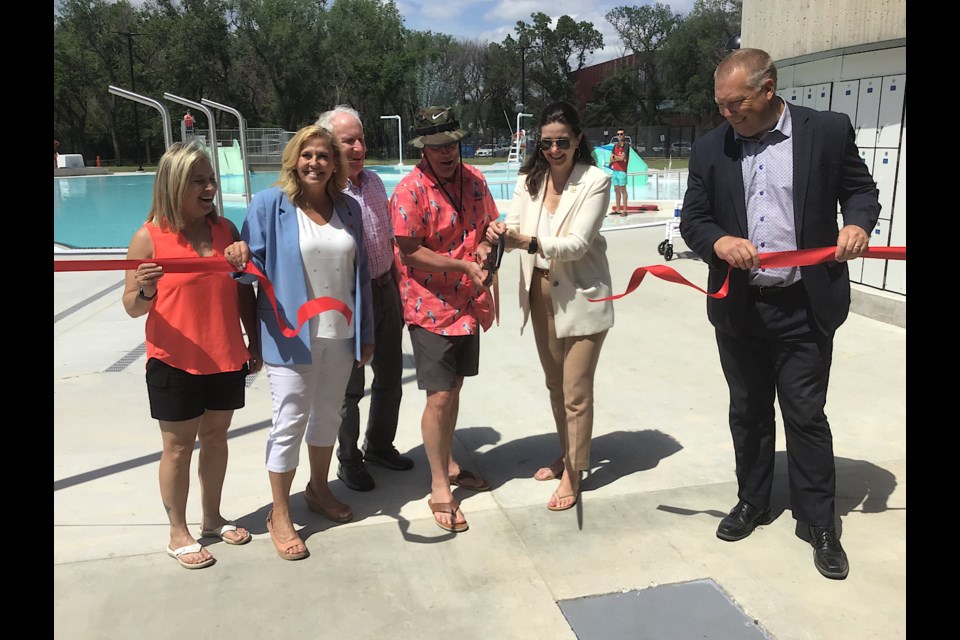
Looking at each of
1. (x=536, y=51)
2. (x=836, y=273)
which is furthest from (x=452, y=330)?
(x=536, y=51)

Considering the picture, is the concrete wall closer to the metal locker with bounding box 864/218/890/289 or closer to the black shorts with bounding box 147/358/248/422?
the metal locker with bounding box 864/218/890/289

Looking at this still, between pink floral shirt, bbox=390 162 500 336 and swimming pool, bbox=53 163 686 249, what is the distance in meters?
11.9

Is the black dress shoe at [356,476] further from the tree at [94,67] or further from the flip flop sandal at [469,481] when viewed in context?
the tree at [94,67]

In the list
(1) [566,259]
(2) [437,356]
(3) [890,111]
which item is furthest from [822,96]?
(2) [437,356]

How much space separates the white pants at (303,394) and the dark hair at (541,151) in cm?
120

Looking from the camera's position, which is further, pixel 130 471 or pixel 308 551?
pixel 130 471

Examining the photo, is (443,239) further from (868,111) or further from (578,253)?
(868,111)

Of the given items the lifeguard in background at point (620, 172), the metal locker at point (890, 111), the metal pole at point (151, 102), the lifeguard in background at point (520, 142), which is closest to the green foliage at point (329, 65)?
the lifeguard in background at point (520, 142)

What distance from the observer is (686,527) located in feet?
11.3

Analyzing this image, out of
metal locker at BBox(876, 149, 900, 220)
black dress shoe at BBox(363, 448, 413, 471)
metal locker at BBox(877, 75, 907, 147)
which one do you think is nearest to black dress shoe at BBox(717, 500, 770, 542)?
black dress shoe at BBox(363, 448, 413, 471)

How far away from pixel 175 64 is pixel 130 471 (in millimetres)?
53637

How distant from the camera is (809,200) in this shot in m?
3.00

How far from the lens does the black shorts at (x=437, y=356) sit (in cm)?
347
